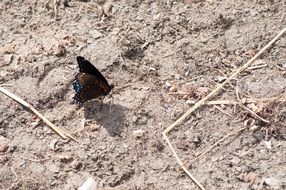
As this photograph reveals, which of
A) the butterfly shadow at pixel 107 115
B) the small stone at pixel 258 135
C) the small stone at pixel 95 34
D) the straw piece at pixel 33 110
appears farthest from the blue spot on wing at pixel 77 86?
the small stone at pixel 258 135

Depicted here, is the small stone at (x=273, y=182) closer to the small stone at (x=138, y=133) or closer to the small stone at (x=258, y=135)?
the small stone at (x=258, y=135)

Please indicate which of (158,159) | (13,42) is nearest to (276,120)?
(158,159)

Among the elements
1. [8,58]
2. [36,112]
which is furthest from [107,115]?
[8,58]

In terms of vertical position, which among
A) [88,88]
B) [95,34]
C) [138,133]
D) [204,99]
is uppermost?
[95,34]

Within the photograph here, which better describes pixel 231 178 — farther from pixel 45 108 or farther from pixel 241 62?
pixel 45 108

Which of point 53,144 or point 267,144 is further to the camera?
point 53,144

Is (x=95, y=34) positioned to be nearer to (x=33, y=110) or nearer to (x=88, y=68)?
(x=88, y=68)

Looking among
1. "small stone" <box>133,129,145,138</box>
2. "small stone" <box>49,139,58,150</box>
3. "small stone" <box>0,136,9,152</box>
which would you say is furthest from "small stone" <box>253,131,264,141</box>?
"small stone" <box>0,136,9,152</box>
